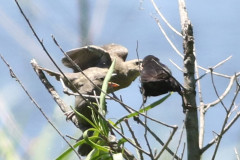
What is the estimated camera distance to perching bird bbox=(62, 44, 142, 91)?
4.18 meters

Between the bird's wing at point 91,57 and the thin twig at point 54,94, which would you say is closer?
the thin twig at point 54,94

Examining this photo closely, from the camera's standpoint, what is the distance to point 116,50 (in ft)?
15.5

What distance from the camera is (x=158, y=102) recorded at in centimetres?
254

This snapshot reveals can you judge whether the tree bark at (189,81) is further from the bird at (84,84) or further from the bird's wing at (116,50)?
the bird's wing at (116,50)

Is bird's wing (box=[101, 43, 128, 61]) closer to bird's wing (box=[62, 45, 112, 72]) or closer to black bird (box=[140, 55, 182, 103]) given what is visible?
bird's wing (box=[62, 45, 112, 72])

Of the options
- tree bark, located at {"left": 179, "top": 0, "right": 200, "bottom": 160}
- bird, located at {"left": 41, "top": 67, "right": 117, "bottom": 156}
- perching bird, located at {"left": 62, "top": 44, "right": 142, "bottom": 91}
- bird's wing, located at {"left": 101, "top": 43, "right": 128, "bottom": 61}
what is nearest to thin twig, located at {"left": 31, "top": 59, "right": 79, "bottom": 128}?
bird, located at {"left": 41, "top": 67, "right": 117, "bottom": 156}

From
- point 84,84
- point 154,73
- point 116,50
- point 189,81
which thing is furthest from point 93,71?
point 189,81

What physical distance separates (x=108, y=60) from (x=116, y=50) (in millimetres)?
296

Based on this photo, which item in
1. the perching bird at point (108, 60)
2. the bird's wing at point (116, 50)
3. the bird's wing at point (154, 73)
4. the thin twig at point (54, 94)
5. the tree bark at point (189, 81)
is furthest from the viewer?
the bird's wing at point (116, 50)

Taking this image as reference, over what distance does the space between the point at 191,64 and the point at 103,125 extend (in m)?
0.56

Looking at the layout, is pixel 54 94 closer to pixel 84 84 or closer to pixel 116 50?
pixel 84 84

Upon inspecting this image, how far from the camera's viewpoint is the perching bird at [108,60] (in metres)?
4.18

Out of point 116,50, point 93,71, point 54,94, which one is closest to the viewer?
point 54,94

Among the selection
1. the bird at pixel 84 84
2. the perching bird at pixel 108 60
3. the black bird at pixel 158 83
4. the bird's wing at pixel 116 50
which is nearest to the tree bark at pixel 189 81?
the black bird at pixel 158 83
